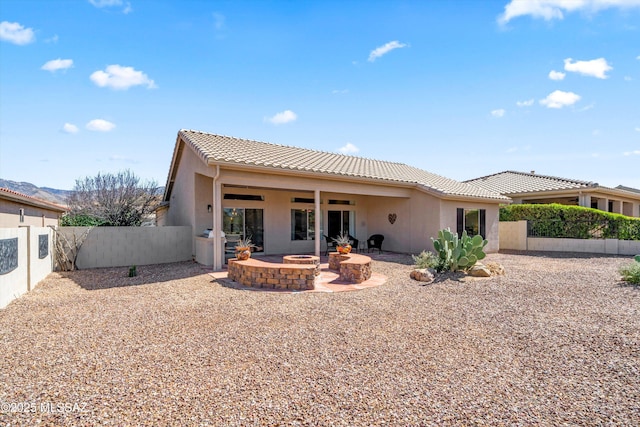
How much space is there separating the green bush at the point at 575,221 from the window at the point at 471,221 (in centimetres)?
266

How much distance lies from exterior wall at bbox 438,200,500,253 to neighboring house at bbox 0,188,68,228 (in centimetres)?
1694

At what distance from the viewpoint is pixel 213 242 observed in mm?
11398

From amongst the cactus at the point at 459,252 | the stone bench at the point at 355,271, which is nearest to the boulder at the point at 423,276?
the cactus at the point at 459,252

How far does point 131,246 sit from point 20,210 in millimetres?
6138

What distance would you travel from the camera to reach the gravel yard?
124 inches

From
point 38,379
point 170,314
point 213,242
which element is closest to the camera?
point 38,379

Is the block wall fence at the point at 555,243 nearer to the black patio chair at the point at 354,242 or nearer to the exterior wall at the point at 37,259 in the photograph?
the black patio chair at the point at 354,242

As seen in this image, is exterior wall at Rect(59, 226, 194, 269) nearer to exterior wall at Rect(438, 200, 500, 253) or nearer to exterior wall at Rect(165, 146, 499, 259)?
exterior wall at Rect(165, 146, 499, 259)

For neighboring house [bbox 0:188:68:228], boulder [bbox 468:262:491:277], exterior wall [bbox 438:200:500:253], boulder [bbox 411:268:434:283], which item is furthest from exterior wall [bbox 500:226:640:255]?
neighboring house [bbox 0:188:68:228]

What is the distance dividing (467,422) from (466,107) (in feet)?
→ 47.2

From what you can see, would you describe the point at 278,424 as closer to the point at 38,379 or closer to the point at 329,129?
the point at 38,379

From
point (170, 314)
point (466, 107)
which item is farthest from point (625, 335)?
point (466, 107)

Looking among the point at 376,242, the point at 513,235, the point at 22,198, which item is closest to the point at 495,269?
the point at 376,242

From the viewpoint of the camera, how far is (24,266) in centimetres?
795
